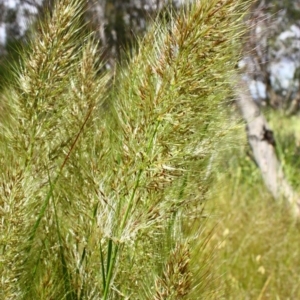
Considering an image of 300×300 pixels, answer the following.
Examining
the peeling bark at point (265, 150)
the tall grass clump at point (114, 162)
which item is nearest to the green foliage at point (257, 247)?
the peeling bark at point (265, 150)

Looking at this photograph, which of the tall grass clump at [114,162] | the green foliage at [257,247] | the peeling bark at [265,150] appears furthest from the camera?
the peeling bark at [265,150]

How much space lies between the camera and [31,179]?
0.90 m

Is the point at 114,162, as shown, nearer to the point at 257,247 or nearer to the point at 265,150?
the point at 257,247

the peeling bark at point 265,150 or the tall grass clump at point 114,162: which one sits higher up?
the tall grass clump at point 114,162

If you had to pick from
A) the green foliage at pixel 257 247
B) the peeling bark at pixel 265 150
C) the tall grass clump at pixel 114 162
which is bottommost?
the peeling bark at pixel 265 150

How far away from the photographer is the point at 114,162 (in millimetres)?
888

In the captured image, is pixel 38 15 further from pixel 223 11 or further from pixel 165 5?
pixel 223 11

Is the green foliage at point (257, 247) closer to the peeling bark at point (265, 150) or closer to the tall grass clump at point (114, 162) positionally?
the peeling bark at point (265, 150)

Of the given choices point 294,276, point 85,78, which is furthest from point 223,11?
point 294,276

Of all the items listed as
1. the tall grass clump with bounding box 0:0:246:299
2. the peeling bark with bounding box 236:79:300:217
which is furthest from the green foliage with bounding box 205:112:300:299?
the tall grass clump with bounding box 0:0:246:299

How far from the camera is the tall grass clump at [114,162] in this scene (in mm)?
826

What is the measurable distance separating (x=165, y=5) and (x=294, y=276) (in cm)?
125

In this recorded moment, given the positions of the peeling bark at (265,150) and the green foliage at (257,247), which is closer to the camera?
the green foliage at (257,247)

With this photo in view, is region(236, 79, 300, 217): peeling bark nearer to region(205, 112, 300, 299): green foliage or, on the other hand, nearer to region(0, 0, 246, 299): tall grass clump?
region(205, 112, 300, 299): green foliage
